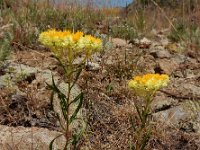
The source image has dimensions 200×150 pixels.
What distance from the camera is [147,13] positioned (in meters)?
9.48

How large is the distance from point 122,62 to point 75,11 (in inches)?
73.1

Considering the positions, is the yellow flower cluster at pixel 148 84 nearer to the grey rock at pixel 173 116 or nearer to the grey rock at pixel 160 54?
the grey rock at pixel 173 116

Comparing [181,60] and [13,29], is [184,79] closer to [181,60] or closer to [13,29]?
[181,60]

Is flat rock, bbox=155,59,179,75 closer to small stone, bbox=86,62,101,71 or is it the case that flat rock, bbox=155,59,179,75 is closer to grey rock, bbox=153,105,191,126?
small stone, bbox=86,62,101,71

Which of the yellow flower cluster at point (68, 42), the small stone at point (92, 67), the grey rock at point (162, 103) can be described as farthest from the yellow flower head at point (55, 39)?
the small stone at point (92, 67)

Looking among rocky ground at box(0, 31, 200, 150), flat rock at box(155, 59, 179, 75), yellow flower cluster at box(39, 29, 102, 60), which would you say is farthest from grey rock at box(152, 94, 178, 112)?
yellow flower cluster at box(39, 29, 102, 60)

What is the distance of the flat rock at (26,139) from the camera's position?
325 cm

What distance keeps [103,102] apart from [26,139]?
1016mm

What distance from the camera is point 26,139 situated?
333cm

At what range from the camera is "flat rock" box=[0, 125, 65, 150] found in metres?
3.25

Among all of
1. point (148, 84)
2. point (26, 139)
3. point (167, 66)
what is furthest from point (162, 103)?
point (148, 84)

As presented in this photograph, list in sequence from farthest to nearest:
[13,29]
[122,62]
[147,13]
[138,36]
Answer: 1. [147,13]
2. [138,36]
3. [13,29]
4. [122,62]

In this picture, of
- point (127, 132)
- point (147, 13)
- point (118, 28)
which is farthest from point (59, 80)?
point (147, 13)

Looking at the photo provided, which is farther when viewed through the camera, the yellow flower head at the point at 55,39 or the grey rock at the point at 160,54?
the grey rock at the point at 160,54
